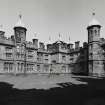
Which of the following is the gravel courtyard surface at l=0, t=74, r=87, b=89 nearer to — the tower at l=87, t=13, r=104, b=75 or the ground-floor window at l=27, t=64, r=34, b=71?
the tower at l=87, t=13, r=104, b=75

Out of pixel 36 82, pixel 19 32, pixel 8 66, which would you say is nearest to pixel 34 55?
pixel 19 32

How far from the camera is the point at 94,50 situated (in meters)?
34.7

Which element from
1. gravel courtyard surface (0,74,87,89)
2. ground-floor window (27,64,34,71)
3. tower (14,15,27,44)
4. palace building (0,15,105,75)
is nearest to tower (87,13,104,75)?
palace building (0,15,105,75)

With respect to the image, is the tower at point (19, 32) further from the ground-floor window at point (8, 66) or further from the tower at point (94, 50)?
the tower at point (94, 50)

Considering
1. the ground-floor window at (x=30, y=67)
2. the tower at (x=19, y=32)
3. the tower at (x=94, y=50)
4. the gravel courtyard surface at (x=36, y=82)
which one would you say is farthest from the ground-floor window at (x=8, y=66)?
the tower at (x=94, y=50)

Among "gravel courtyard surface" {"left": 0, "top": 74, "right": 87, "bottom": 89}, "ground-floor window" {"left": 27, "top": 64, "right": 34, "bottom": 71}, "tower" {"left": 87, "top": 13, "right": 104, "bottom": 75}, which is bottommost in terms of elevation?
"gravel courtyard surface" {"left": 0, "top": 74, "right": 87, "bottom": 89}

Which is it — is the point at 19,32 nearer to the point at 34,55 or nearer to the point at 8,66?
the point at 34,55

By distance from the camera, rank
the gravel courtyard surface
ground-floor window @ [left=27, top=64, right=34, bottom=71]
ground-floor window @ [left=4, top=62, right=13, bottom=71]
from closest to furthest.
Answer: the gravel courtyard surface
ground-floor window @ [left=4, top=62, right=13, bottom=71]
ground-floor window @ [left=27, top=64, right=34, bottom=71]

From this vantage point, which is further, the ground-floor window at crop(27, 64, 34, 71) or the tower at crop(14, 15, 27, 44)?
the ground-floor window at crop(27, 64, 34, 71)

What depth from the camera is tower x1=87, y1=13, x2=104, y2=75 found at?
1331 inches

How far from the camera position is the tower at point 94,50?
33812 mm

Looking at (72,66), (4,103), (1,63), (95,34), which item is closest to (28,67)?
(1,63)

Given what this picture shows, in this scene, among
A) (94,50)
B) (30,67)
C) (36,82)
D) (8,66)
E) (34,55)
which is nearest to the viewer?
(36,82)

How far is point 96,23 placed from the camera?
35125 millimetres
